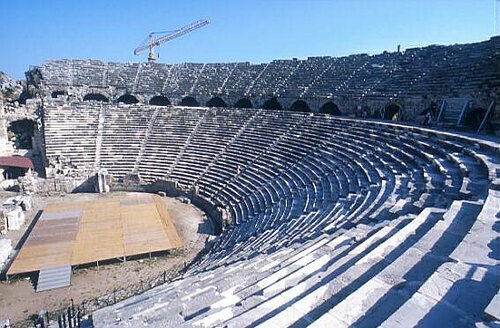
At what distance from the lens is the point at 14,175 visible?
80.0 ft

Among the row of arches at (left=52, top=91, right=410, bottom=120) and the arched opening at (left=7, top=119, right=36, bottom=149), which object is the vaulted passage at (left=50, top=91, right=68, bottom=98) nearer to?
the row of arches at (left=52, top=91, right=410, bottom=120)

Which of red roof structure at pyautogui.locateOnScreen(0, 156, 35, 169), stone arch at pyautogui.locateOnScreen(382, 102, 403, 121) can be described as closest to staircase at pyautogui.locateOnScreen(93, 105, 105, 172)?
red roof structure at pyautogui.locateOnScreen(0, 156, 35, 169)

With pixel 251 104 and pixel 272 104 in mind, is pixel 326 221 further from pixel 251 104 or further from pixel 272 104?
pixel 251 104

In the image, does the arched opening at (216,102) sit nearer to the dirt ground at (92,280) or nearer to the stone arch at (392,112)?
the stone arch at (392,112)

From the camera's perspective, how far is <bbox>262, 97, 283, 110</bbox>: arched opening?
99.3 ft

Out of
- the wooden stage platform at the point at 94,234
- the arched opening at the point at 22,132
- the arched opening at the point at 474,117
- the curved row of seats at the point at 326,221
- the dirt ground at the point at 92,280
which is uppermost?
the arched opening at the point at 474,117

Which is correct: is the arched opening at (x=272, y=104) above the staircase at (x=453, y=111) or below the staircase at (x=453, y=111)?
below

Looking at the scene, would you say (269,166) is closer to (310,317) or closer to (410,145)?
(410,145)

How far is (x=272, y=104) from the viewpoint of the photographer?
30828mm

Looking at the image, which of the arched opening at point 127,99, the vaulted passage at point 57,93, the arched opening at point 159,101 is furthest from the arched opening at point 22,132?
the arched opening at point 159,101

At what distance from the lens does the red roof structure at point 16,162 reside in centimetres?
2355

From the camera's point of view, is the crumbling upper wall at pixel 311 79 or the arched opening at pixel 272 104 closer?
the crumbling upper wall at pixel 311 79

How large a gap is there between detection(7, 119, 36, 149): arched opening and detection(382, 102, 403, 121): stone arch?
2747 cm

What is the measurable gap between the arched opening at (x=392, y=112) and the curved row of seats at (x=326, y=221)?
3.83m
